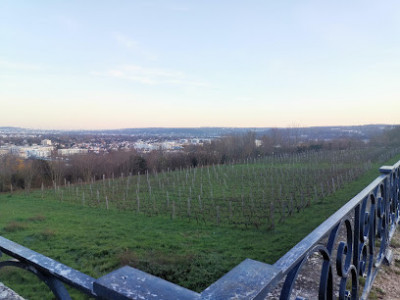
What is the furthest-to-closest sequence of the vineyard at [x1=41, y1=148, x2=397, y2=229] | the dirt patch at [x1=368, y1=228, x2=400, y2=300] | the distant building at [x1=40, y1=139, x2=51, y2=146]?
the distant building at [x1=40, y1=139, x2=51, y2=146] → the vineyard at [x1=41, y1=148, x2=397, y2=229] → the dirt patch at [x1=368, y1=228, x2=400, y2=300]

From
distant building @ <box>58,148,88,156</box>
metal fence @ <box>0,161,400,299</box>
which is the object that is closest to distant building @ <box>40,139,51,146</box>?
distant building @ <box>58,148,88,156</box>

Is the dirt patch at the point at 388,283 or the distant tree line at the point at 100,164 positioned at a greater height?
the dirt patch at the point at 388,283

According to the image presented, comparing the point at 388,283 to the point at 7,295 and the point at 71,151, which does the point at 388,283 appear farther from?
the point at 71,151

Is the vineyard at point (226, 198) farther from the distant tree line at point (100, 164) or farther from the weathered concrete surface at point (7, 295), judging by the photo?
the weathered concrete surface at point (7, 295)

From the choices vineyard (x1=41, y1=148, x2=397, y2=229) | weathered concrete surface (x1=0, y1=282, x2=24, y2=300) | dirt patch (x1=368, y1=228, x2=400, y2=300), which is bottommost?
vineyard (x1=41, y1=148, x2=397, y2=229)

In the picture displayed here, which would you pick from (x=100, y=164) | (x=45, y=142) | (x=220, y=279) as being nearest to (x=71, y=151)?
(x=45, y=142)

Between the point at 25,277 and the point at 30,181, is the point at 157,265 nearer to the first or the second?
the point at 25,277

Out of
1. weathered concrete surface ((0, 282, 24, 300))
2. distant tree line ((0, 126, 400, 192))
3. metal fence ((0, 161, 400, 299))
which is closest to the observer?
metal fence ((0, 161, 400, 299))

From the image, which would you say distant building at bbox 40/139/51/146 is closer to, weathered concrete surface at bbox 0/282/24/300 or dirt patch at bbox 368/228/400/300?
weathered concrete surface at bbox 0/282/24/300

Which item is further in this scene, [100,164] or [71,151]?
[71,151]

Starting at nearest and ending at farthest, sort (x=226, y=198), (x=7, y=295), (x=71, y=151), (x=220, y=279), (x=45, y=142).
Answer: (x=220, y=279) → (x=7, y=295) → (x=226, y=198) → (x=71, y=151) → (x=45, y=142)

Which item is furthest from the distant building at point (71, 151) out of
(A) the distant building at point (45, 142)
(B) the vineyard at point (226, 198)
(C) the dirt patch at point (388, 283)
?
(C) the dirt patch at point (388, 283)

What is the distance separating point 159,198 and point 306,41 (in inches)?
450

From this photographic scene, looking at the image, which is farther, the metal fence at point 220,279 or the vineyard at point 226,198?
the vineyard at point 226,198
